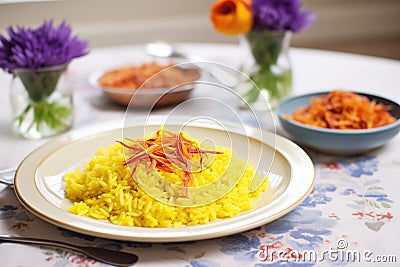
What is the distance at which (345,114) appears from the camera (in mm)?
1228

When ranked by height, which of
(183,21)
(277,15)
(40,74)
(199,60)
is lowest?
(183,21)

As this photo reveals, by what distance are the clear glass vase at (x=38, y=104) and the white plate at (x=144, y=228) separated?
5.8 inches

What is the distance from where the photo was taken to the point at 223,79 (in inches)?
62.3

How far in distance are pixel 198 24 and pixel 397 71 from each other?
4.83ft

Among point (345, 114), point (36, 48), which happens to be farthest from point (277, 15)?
point (36, 48)

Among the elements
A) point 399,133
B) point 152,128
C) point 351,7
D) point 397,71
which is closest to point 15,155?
point 152,128

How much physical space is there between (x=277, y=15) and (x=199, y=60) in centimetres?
39

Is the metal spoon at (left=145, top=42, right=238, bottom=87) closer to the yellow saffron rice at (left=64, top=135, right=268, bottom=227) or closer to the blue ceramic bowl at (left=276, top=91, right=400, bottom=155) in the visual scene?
the blue ceramic bowl at (left=276, top=91, right=400, bottom=155)

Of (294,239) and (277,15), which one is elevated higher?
(277,15)

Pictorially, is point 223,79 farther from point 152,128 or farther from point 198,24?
point 198,24

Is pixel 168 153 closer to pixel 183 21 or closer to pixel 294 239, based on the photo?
pixel 294 239

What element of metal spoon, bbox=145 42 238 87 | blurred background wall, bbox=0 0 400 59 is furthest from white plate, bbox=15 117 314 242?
blurred background wall, bbox=0 0 400 59

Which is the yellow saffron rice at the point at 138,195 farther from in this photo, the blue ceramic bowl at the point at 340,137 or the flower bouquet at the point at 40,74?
the flower bouquet at the point at 40,74

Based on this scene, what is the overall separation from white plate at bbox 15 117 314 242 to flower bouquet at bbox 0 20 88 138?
155 millimetres
